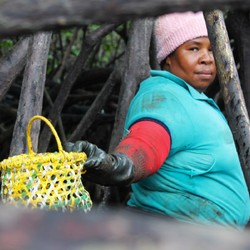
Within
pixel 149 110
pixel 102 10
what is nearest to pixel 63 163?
pixel 149 110

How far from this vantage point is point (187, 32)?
6.47 ft

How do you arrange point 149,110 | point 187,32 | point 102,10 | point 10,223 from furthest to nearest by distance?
point 187,32, point 149,110, point 102,10, point 10,223

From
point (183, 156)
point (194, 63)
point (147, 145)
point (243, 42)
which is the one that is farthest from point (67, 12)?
point (243, 42)

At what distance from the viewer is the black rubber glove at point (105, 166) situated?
4.56ft

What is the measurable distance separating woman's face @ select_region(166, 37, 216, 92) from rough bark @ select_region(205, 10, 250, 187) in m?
0.13

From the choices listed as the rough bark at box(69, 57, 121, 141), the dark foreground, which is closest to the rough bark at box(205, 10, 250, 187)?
the rough bark at box(69, 57, 121, 141)

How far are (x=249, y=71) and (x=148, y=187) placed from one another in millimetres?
1024

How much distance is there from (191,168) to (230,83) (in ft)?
0.88

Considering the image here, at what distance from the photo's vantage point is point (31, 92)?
6.66 ft

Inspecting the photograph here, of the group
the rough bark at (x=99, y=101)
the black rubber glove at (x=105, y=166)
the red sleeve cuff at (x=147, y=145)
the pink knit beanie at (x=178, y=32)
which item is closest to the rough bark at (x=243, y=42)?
the rough bark at (x=99, y=101)

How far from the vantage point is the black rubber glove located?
1391 mm

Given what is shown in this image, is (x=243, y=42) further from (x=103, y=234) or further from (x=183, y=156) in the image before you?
(x=103, y=234)

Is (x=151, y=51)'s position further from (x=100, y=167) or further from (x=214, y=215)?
(x=100, y=167)

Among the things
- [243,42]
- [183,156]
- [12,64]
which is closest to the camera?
[183,156]
